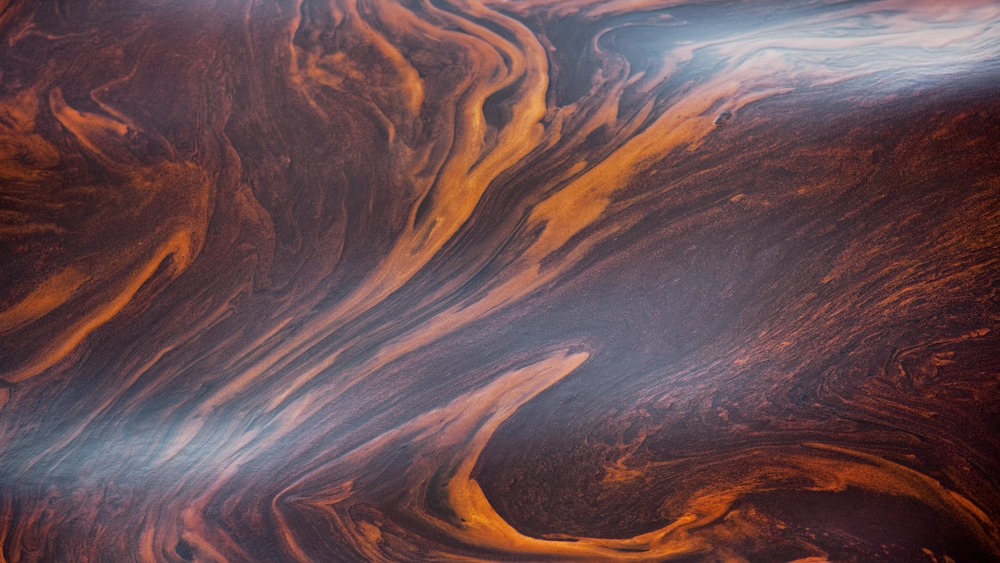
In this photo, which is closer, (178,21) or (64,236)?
(64,236)

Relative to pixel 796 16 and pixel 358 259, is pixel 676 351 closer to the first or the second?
pixel 358 259

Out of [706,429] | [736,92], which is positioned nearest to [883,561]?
[706,429]

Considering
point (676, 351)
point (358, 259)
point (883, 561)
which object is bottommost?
point (883, 561)

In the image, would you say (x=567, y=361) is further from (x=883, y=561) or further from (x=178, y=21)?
(x=178, y=21)

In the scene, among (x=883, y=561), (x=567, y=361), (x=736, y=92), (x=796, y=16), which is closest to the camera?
(x=883, y=561)

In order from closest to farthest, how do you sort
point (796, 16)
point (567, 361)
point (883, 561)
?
1. point (883, 561)
2. point (567, 361)
3. point (796, 16)

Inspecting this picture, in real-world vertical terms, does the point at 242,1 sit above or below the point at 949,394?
above

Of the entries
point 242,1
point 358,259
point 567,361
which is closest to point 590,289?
point 567,361
